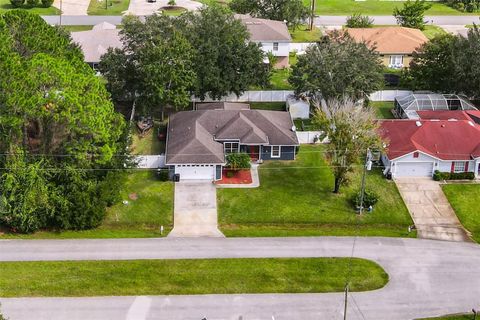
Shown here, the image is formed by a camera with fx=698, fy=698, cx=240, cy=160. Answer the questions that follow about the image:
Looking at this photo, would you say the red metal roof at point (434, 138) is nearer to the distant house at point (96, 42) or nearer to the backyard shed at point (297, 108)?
the backyard shed at point (297, 108)

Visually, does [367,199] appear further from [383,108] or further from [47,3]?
[47,3]

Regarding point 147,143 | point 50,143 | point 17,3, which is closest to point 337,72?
point 147,143

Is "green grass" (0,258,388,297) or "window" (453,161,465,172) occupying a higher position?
"window" (453,161,465,172)

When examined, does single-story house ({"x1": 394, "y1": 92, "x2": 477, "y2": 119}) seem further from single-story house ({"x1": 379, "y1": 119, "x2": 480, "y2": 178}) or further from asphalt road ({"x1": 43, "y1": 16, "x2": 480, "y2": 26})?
asphalt road ({"x1": 43, "y1": 16, "x2": 480, "y2": 26})

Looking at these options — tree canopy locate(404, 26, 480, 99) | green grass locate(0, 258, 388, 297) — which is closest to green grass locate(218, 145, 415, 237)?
green grass locate(0, 258, 388, 297)

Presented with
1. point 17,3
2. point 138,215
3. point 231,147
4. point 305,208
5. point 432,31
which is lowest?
point 138,215

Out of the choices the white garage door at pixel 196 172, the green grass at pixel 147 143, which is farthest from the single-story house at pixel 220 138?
the green grass at pixel 147 143
